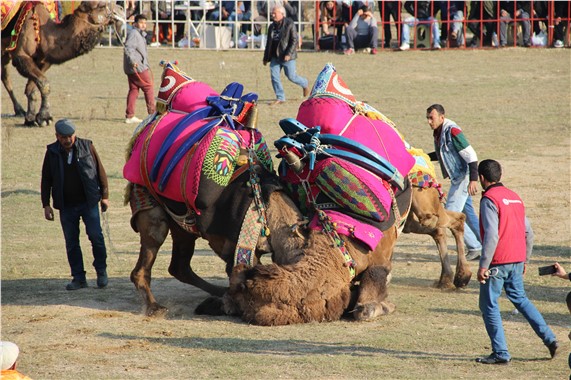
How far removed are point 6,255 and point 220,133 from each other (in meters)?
3.98

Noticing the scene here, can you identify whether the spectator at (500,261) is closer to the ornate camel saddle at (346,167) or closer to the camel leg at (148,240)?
→ the ornate camel saddle at (346,167)

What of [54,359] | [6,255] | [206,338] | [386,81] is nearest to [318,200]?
[206,338]

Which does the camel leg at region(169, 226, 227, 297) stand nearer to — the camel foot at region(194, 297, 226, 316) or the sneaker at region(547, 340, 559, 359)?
the camel foot at region(194, 297, 226, 316)

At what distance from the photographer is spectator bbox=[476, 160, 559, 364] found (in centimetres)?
747

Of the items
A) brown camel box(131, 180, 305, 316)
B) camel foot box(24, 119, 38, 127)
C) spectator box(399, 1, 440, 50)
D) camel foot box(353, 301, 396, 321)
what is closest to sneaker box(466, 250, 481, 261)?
camel foot box(353, 301, 396, 321)

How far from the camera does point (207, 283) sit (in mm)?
9898

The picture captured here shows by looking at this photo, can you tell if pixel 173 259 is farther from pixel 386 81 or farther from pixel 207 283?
pixel 386 81

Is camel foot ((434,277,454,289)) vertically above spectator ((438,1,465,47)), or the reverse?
spectator ((438,1,465,47))

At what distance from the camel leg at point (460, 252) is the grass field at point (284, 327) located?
0.43 feet

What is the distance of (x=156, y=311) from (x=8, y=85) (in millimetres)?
12047

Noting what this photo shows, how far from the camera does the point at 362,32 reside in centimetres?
2566

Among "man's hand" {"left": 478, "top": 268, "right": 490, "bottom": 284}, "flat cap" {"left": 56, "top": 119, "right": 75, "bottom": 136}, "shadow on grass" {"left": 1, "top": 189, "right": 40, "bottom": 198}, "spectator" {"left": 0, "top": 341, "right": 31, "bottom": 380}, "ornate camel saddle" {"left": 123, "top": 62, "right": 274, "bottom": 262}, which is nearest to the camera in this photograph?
"spectator" {"left": 0, "top": 341, "right": 31, "bottom": 380}

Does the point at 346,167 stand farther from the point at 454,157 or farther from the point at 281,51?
the point at 281,51

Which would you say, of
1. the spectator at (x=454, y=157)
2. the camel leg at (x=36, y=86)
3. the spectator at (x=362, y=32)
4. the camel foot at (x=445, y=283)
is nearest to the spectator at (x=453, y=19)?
the spectator at (x=362, y=32)
